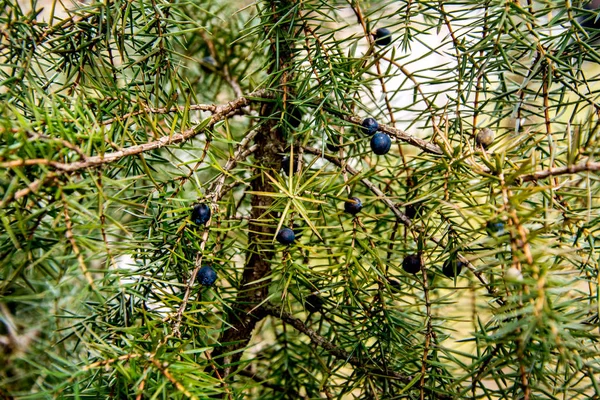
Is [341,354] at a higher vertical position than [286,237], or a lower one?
lower

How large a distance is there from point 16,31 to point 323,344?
0.46 meters

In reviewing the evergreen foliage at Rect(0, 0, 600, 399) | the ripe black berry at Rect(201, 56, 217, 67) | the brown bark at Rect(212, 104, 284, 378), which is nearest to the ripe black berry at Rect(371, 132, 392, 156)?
the evergreen foliage at Rect(0, 0, 600, 399)

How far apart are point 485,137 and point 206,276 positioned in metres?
0.31

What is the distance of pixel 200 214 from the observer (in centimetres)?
46

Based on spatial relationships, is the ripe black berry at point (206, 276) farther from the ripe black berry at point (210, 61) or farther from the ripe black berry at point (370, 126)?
the ripe black berry at point (210, 61)

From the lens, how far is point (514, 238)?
0.36 meters

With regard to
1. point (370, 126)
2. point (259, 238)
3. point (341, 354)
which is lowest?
point (341, 354)

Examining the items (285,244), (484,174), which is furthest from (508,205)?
(285,244)

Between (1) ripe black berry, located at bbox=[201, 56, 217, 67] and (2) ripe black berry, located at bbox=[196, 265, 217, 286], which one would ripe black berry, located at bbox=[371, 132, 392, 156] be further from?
(1) ripe black berry, located at bbox=[201, 56, 217, 67]

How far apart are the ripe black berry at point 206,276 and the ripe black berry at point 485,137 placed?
30cm

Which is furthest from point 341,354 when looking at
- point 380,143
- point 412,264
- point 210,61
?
point 210,61

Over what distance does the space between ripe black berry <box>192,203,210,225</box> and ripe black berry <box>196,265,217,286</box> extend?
1.8 inches

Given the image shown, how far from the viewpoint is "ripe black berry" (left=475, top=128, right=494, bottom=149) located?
485 millimetres

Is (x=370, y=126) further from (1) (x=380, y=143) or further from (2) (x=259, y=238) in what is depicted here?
(2) (x=259, y=238)
